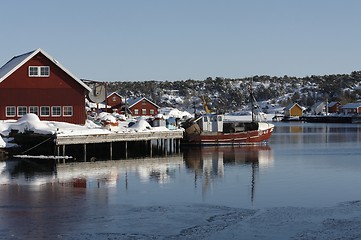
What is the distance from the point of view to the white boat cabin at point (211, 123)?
52.7 m

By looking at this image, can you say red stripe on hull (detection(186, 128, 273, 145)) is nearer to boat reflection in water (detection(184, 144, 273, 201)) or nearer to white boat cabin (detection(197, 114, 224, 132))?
boat reflection in water (detection(184, 144, 273, 201))

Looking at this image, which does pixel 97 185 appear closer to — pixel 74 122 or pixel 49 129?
pixel 49 129

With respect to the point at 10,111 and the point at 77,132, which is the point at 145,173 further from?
the point at 10,111

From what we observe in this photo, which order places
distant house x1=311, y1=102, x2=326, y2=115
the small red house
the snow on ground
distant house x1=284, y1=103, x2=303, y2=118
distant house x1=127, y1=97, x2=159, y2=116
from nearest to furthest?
the snow on ground → the small red house → distant house x1=127, y1=97, x2=159, y2=116 → distant house x1=284, y1=103, x2=303, y2=118 → distant house x1=311, y1=102, x2=326, y2=115

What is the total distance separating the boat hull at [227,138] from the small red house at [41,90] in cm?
991

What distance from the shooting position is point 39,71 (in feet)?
150

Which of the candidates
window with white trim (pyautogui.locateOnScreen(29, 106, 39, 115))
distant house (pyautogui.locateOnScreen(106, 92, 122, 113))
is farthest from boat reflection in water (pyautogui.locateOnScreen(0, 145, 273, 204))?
distant house (pyautogui.locateOnScreen(106, 92, 122, 113))

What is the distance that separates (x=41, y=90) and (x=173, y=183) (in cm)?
2066

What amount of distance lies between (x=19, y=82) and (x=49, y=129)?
8.69 metres

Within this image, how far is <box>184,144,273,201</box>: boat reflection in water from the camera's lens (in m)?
31.7

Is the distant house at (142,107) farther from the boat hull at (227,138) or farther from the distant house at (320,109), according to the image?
the distant house at (320,109)

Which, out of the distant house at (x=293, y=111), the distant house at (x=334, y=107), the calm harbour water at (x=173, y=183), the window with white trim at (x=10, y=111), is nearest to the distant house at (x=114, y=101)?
the window with white trim at (x=10, y=111)

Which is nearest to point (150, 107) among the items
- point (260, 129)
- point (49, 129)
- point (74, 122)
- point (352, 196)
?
point (260, 129)

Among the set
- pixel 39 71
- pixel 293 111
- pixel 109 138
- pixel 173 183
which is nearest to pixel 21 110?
pixel 39 71
